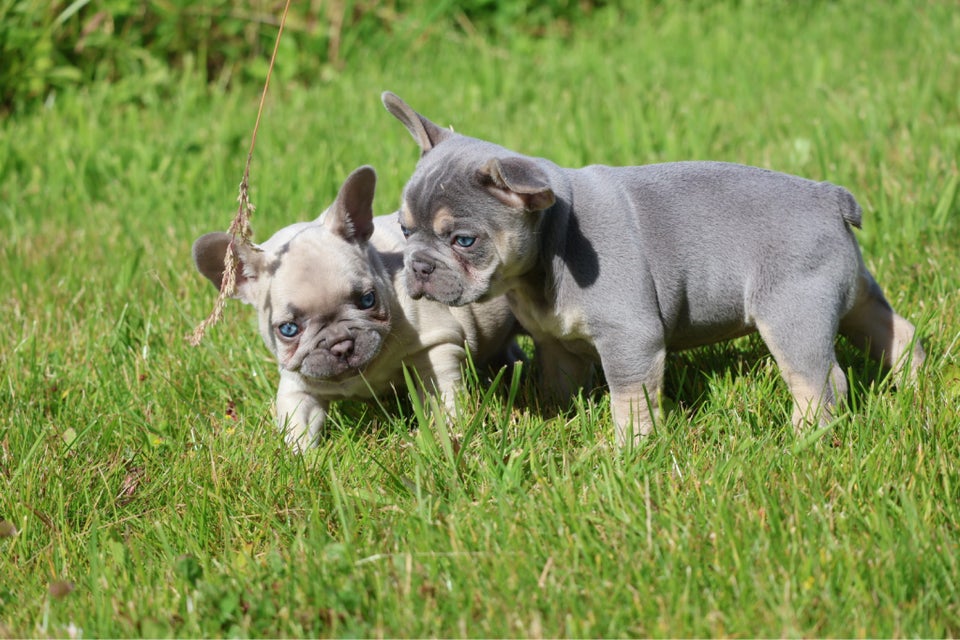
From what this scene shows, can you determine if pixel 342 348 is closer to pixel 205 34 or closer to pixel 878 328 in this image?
pixel 878 328

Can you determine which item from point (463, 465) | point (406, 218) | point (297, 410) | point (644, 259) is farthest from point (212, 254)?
point (644, 259)

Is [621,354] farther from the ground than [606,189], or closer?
closer

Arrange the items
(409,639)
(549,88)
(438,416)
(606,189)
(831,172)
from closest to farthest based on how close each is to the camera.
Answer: (409,639), (438,416), (606,189), (831,172), (549,88)

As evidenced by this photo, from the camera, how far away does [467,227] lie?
12.1 ft

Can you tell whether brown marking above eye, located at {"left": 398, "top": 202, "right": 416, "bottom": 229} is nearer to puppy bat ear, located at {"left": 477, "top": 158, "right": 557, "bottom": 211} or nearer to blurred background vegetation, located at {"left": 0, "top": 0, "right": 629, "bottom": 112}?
puppy bat ear, located at {"left": 477, "top": 158, "right": 557, "bottom": 211}

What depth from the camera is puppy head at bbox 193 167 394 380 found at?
4.10m

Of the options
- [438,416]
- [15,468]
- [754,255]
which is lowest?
[15,468]

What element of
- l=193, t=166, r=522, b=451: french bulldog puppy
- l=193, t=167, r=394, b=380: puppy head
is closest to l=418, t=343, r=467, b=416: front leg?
l=193, t=166, r=522, b=451: french bulldog puppy

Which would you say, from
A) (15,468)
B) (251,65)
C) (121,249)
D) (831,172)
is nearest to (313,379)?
(15,468)

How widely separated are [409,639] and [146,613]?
0.79m

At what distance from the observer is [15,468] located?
4082 mm

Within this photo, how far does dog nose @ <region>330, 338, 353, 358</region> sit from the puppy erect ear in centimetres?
53

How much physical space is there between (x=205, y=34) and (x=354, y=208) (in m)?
6.82

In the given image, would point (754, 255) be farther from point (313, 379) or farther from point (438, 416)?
point (313, 379)
